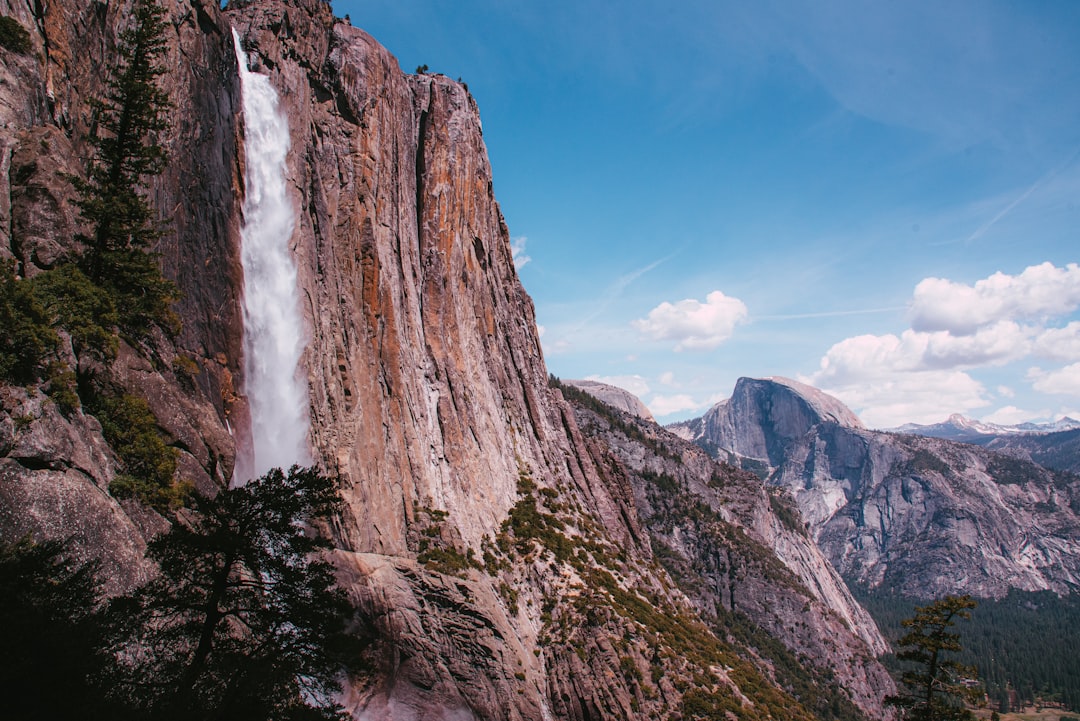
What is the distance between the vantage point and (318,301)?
34938mm

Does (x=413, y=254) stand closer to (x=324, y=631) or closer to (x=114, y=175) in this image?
(x=114, y=175)

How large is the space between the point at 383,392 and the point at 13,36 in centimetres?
2365

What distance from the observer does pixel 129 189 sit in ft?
76.5

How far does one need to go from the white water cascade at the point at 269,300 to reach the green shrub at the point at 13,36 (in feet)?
40.1

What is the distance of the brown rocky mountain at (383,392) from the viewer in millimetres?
19469

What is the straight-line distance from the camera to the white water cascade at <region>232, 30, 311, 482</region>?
98.4 ft

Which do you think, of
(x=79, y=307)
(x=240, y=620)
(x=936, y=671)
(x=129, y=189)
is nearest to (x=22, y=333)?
(x=79, y=307)

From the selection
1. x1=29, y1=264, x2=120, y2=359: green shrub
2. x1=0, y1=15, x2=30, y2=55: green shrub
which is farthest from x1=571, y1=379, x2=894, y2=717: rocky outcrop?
x1=0, y1=15, x2=30, y2=55: green shrub

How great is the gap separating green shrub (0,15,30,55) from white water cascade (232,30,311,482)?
12233 millimetres

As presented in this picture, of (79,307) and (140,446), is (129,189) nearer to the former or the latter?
(79,307)

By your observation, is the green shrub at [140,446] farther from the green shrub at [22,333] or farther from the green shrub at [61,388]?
the green shrub at [22,333]

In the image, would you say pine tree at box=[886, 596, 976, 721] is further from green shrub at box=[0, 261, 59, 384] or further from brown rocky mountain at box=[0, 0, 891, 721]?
green shrub at box=[0, 261, 59, 384]

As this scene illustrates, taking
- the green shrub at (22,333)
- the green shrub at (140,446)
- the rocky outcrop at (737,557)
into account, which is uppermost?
the green shrub at (22,333)

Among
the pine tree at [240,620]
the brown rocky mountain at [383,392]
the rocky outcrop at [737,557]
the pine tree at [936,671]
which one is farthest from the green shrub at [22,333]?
the rocky outcrop at [737,557]
